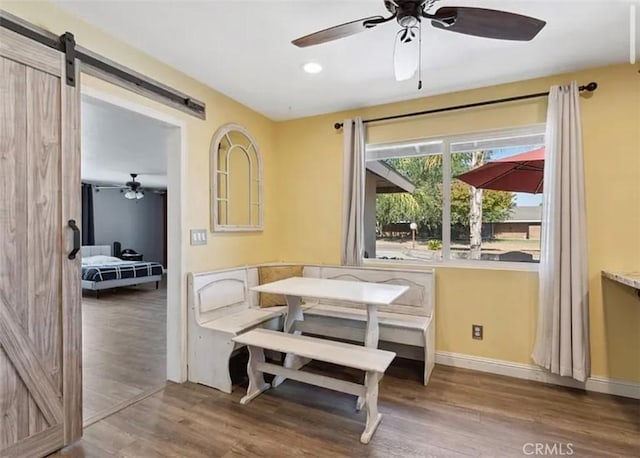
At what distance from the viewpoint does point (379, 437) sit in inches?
80.2

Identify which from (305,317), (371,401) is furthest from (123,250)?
(371,401)

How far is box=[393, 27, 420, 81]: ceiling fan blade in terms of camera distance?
69.6 inches

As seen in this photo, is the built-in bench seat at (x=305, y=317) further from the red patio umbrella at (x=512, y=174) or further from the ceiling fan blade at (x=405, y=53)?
the ceiling fan blade at (x=405, y=53)

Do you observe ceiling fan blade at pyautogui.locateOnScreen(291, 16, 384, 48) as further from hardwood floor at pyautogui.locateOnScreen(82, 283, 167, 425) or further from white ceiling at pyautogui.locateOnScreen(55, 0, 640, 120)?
hardwood floor at pyautogui.locateOnScreen(82, 283, 167, 425)

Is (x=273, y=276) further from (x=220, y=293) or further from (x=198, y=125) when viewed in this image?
(x=198, y=125)

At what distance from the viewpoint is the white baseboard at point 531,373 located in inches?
101

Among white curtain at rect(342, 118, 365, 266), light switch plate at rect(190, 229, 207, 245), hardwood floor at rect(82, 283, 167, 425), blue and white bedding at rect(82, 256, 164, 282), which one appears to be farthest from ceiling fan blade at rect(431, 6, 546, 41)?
blue and white bedding at rect(82, 256, 164, 282)

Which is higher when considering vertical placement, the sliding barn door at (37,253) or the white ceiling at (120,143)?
the white ceiling at (120,143)

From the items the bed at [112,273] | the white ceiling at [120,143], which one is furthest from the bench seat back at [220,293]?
the bed at [112,273]

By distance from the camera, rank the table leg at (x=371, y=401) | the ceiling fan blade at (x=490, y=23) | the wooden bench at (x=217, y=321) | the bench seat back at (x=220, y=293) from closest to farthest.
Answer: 1. the ceiling fan blade at (x=490, y=23)
2. the table leg at (x=371, y=401)
3. the wooden bench at (x=217, y=321)
4. the bench seat back at (x=220, y=293)

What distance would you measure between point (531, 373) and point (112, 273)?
6847 mm

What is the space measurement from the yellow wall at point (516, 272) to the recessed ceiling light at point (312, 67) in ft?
3.13

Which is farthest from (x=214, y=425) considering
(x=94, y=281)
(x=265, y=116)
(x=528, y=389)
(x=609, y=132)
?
(x=94, y=281)

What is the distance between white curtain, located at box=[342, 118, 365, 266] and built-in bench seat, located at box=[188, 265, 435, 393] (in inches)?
7.9
